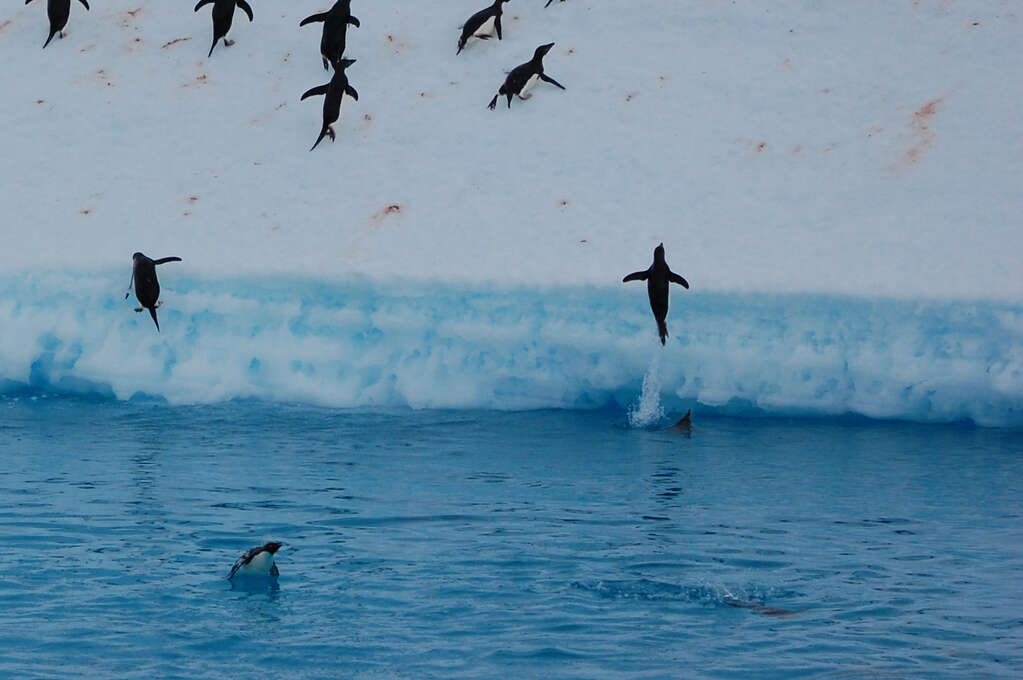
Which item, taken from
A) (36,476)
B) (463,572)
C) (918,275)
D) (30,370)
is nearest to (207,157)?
(30,370)

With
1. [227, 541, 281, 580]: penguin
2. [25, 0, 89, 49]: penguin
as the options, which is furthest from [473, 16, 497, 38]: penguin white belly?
[227, 541, 281, 580]: penguin

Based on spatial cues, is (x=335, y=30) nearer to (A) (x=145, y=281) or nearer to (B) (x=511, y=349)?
(A) (x=145, y=281)

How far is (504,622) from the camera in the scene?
18.1 feet

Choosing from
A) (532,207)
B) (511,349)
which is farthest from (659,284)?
(532,207)

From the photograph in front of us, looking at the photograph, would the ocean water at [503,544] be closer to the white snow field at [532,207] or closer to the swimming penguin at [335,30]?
the white snow field at [532,207]

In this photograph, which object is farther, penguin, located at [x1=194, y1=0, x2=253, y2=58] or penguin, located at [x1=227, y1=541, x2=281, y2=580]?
penguin, located at [x1=194, y1=0, x2=253, y2=58]

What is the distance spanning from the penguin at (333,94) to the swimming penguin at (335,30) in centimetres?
74

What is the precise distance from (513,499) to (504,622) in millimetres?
2076

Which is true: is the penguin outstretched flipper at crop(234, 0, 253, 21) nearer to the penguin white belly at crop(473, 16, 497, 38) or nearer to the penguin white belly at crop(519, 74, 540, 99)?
the penguin white belly at crop(473, 16, 497, 38)

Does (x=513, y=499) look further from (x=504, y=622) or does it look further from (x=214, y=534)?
(x=504, y=622)

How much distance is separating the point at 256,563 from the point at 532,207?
19.3ft

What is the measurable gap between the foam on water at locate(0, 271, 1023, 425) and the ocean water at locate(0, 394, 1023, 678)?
17cm

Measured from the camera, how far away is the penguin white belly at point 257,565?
5.85 meters

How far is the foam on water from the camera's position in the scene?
9641 mm
